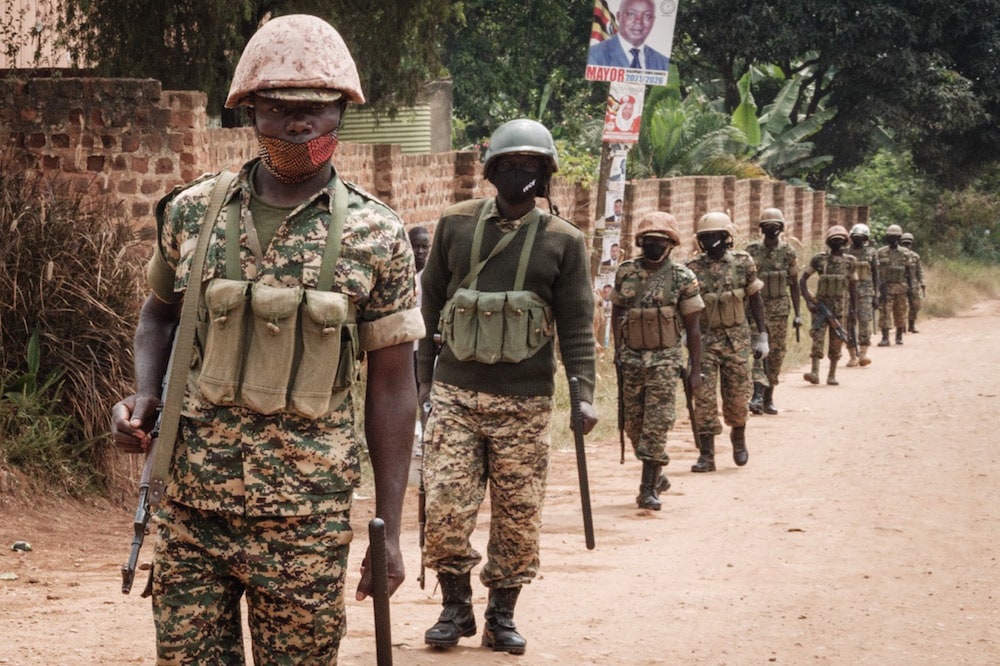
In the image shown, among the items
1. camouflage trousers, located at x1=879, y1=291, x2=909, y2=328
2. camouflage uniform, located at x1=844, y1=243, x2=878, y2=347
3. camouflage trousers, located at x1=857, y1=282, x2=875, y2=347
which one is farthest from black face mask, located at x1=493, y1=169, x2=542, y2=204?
camouflage trousers, located at x1=879, y1=291, x2=909, y2=328

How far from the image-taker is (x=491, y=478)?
612 centimetres

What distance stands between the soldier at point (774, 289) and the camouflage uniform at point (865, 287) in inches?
227

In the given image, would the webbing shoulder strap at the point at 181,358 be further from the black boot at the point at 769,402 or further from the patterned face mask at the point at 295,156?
the black boot at the point at 769,402

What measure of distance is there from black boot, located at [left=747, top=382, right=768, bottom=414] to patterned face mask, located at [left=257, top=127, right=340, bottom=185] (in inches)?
484

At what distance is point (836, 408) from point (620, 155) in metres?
3.71

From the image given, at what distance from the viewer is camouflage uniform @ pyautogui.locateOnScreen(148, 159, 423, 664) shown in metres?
3.39

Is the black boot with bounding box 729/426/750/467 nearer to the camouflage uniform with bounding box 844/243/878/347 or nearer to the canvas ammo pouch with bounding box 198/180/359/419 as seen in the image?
the canvas ammo pouch with bounding box 198/180/359/419

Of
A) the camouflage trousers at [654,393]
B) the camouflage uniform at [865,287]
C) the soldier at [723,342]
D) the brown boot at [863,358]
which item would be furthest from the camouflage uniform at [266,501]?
the camouflage uniform at [865,287]

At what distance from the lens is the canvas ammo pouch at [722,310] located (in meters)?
11.7

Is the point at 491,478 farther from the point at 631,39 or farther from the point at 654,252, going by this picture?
the point at 631,39

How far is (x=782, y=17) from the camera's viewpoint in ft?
113

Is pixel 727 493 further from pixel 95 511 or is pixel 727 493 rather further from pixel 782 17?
pixel 782 17

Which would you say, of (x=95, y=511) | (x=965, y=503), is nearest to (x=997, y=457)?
(x=965, y=503)

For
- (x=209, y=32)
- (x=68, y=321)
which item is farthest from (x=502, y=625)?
(x=209, y=32)
